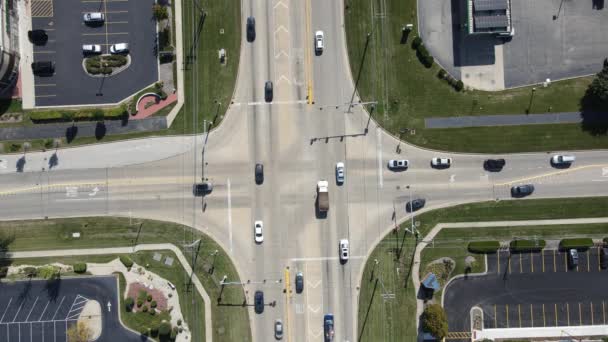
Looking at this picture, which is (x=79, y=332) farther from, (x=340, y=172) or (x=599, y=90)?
(x=599, y=90)

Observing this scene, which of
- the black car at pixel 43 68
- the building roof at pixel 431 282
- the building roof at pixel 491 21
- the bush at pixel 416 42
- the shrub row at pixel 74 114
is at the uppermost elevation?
the building roof at pixel 491 21

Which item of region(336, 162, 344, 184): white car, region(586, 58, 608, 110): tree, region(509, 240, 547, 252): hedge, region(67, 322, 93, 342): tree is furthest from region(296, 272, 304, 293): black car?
region(586, 58, 608, 110): tree

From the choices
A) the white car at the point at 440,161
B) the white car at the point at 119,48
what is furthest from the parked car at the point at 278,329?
the white car at the point at 119,48

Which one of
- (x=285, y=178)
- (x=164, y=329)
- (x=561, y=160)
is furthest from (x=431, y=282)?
(x=164, y=329)

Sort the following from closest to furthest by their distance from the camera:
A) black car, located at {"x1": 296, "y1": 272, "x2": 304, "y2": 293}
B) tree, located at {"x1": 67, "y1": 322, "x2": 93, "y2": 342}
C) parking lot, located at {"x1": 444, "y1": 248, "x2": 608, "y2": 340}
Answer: tree, located at {"x1": 67, "y1": 322, "x2": 93, "y2": 342} < black car, located at {"x1": 296, "y1": 272, "x2": 304, "y2": 293} < parking lot, located at {"x1": 444, "y1": 248, "x2": 608, "y2": 340}

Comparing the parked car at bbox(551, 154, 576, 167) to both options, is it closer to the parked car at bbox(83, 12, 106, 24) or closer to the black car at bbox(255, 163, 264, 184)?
the black car at bbox(255, 163, 264, 184)

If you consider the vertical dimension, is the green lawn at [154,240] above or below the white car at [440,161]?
below

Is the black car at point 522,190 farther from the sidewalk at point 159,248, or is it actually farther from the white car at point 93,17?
the white car at point 93,17

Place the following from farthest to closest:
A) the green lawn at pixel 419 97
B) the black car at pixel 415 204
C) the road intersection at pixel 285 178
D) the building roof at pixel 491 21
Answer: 1. the green lawn at pixel 419 97
2. the black car at pixel 415 204
3. the road intersection at pixel 285 178
4. the building roof at pixel 491 21
